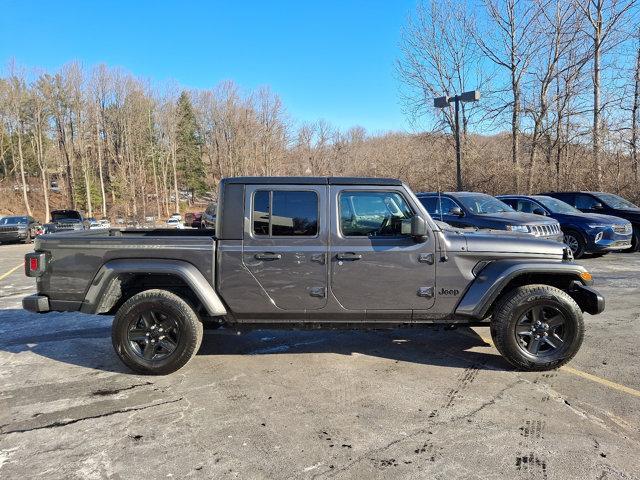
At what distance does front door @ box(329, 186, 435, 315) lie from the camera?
418 cm

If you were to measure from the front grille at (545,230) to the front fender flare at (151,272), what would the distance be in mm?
7728

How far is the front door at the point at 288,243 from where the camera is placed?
4.18 m

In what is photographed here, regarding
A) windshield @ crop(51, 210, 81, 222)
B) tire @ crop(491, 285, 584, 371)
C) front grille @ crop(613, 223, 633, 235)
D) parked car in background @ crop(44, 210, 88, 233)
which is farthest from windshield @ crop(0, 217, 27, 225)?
front grille @ crop(613, 223, 633, 235)

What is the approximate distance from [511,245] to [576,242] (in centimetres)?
874

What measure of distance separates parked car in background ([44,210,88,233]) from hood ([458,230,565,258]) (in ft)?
69.8

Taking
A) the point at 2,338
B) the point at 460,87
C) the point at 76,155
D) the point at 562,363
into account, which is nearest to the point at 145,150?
the point at 76,155

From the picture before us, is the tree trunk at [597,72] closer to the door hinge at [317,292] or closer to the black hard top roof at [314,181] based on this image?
the black hard top roof at [314,181]

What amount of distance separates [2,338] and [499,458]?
6000 millimetres

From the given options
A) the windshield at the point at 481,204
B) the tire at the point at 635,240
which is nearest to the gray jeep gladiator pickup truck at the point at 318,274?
the windshield at the point at 481,204

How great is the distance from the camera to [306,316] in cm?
429

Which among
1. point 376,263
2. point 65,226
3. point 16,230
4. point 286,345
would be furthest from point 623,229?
point 16,230

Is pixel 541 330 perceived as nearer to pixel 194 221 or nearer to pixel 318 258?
pixel 318 258

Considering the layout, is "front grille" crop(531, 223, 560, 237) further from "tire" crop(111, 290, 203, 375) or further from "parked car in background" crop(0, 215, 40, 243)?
"parked car in background" crop(0, 215, 40, 243)

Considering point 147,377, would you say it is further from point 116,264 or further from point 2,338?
point 2,338
